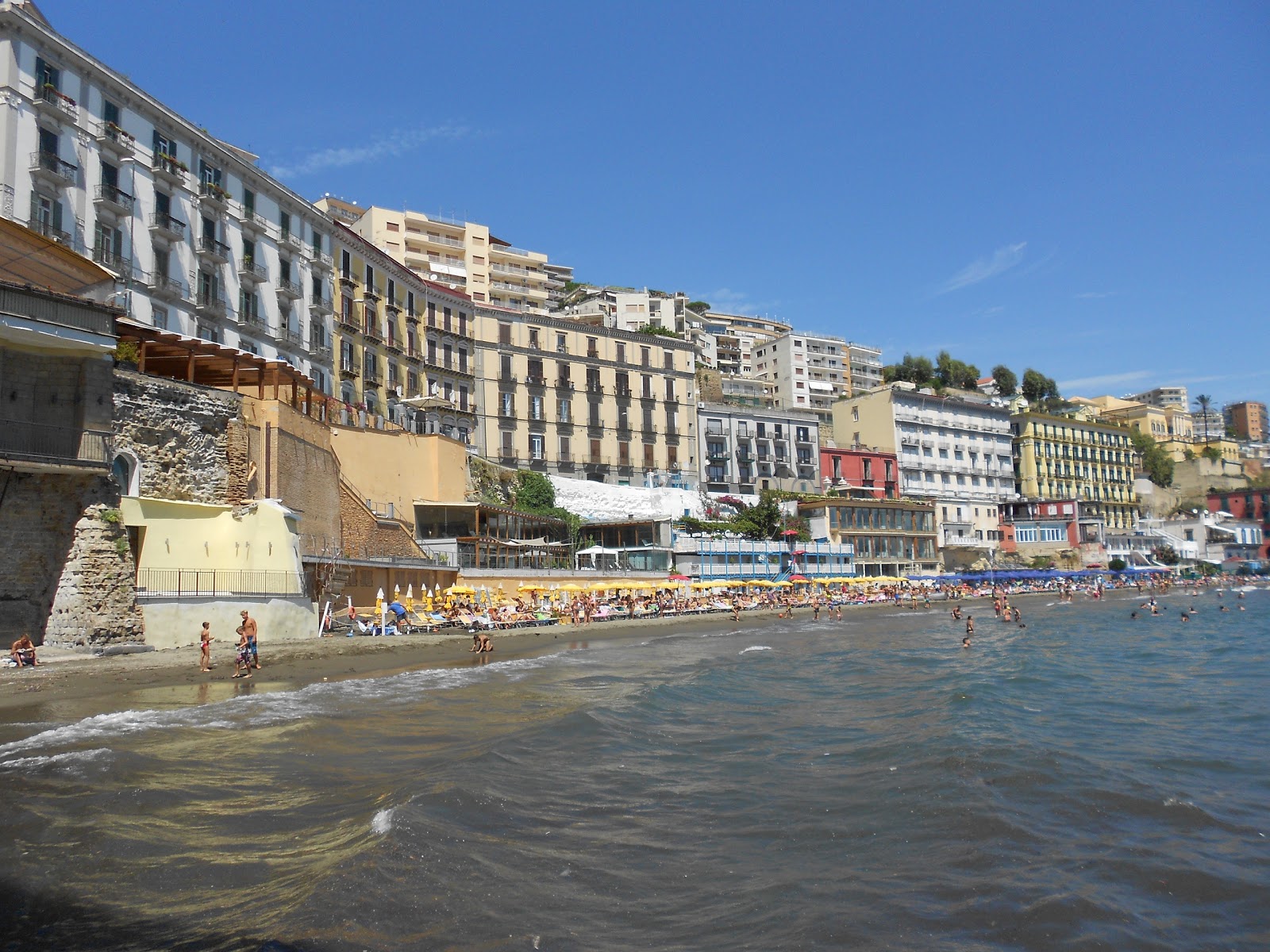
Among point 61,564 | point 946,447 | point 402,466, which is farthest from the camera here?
point 946,447

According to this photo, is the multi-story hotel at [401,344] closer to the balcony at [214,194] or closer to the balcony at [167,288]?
the balcony at [167,288]

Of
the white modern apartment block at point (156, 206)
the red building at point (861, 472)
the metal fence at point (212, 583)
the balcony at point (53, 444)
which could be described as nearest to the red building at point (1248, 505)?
the red building at point (861, 472)

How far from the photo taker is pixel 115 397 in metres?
22.1

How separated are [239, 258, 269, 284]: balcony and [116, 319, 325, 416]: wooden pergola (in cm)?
952

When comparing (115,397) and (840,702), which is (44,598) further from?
(840,702)

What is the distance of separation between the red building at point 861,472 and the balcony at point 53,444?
56.7 metres

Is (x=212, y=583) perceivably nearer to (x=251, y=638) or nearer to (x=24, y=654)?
(x=24, y=654)

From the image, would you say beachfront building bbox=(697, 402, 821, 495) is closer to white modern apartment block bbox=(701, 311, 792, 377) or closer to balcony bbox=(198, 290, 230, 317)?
white modern apartment block bbox=(701, 311, 792, 377)

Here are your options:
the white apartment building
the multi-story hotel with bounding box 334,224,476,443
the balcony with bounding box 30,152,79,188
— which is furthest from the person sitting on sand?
the white apartment building

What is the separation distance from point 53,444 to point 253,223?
2235cm

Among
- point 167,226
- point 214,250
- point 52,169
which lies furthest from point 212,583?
point 214,250

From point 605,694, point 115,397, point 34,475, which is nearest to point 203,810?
point 605,694

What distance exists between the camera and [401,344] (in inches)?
1987

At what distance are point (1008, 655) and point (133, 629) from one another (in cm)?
2335
